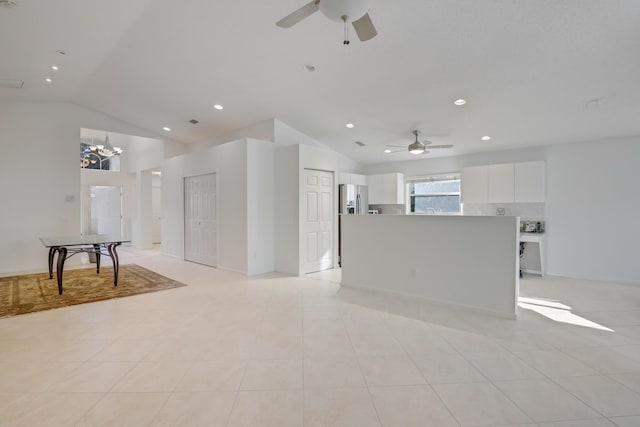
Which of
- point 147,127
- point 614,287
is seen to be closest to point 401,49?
point 614,287

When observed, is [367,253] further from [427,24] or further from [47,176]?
[47,176]

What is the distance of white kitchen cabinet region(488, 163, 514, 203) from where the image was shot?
240 inches

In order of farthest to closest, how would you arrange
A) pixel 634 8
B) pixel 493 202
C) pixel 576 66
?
pixel 493 202, pixel 576 66, pixel 634 8

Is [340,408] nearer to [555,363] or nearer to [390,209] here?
[555,363]

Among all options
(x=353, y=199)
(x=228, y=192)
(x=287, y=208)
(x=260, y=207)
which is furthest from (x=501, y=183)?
(x=228, y=192)

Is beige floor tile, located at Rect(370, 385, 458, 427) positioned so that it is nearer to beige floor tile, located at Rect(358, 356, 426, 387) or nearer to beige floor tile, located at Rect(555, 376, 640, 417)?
beige floor tile, located at Rect(358, 356, 426, 387)

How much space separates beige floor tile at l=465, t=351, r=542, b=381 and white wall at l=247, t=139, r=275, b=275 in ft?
13.6

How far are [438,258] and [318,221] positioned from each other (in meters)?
2.70

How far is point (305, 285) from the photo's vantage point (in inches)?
199

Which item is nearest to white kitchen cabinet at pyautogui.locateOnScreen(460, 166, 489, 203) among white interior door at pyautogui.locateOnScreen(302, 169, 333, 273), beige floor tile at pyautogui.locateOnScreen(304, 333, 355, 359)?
white interior door at pyautogui.locateOnScreen(302, 169, 333, 273)

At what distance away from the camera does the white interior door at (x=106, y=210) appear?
10195mm

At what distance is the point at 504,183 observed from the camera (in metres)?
6.17

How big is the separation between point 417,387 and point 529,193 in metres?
5.39

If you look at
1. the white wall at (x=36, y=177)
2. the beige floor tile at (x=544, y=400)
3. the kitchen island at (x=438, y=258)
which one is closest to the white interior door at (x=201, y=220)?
the white wall at (x=36, y=177)
